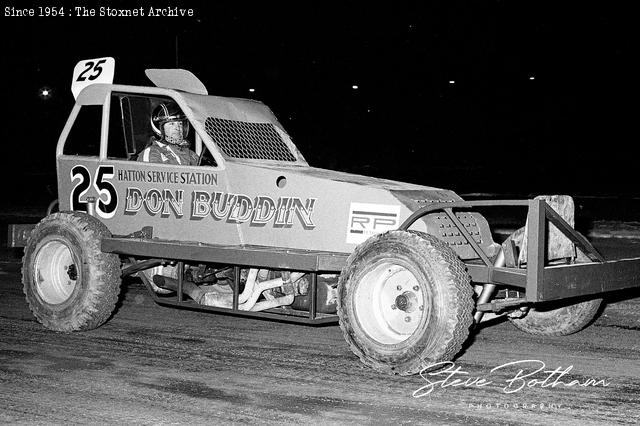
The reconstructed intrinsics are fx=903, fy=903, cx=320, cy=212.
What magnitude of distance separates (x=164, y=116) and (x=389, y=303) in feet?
9.40

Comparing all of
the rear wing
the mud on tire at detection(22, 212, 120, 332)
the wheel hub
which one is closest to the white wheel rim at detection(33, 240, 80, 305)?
the mud on tire at detection(22, 212, 120, 332)

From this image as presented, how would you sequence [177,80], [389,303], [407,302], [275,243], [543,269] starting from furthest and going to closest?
1. [177,80]
2. [275,243]
3. [389,303]
4. [407,302]
5. [543,269]

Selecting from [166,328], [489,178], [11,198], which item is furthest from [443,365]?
[489,178]

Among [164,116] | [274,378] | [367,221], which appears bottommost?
[274,378]

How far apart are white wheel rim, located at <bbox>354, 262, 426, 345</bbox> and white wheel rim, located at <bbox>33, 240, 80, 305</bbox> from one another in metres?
3.02

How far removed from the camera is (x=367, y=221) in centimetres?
643

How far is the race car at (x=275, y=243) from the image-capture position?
5.73 m

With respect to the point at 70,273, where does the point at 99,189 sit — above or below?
above

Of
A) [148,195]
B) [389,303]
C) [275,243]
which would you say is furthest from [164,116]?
[389,303]

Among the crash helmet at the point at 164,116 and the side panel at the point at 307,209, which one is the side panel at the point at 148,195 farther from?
the crash helmet at the point at 164,116

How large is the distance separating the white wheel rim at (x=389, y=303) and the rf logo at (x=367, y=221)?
1.27 feet

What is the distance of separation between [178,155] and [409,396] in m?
3.31

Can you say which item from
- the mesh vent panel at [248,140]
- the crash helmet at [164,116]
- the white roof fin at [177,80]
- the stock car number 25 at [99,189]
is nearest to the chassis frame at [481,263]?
the stock car number 25 at [99,189]
